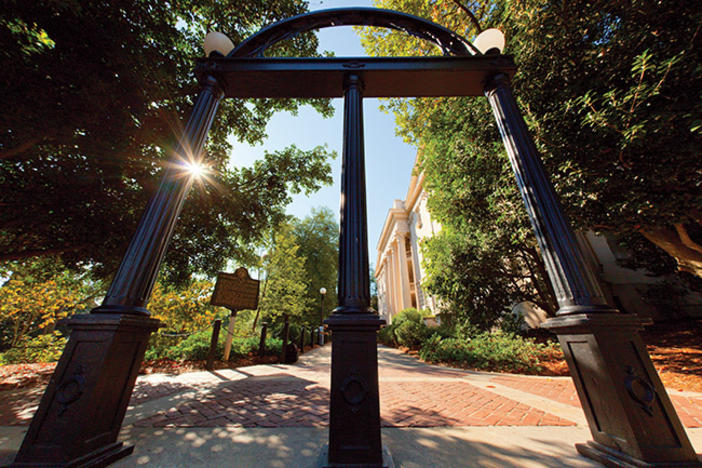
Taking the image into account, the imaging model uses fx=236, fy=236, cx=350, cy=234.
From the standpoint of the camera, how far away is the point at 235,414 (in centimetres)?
293

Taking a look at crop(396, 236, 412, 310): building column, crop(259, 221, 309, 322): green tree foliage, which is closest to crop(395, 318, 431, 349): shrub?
crop(259, 221, 309, 322): green tree foliage

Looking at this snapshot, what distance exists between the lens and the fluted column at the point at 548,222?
2137 millimetres

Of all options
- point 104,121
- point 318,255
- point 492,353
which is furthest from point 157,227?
point 318,255

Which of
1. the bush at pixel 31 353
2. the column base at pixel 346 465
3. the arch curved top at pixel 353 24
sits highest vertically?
the arch curved top at pixel 353 24

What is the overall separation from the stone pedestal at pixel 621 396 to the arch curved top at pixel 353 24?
3783mm

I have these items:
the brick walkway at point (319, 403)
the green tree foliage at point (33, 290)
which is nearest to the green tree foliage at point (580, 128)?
the brick walkway at point (319, 403)

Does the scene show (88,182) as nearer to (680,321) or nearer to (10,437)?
(10,437)

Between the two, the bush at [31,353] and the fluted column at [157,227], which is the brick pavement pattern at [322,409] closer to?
the fluted column at [157,227]

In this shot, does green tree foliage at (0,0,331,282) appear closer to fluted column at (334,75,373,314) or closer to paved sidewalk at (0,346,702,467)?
paved sidewalk at (0,346,702,467)

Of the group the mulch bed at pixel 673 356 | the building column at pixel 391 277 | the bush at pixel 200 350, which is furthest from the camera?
the building column at pixel 391 277

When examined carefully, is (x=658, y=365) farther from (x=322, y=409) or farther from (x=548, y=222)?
(x=322, y=409)

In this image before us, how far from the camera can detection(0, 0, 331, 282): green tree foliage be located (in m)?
3.78

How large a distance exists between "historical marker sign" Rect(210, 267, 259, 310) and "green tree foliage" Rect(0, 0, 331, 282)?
78 cm

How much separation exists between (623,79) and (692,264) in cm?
566
